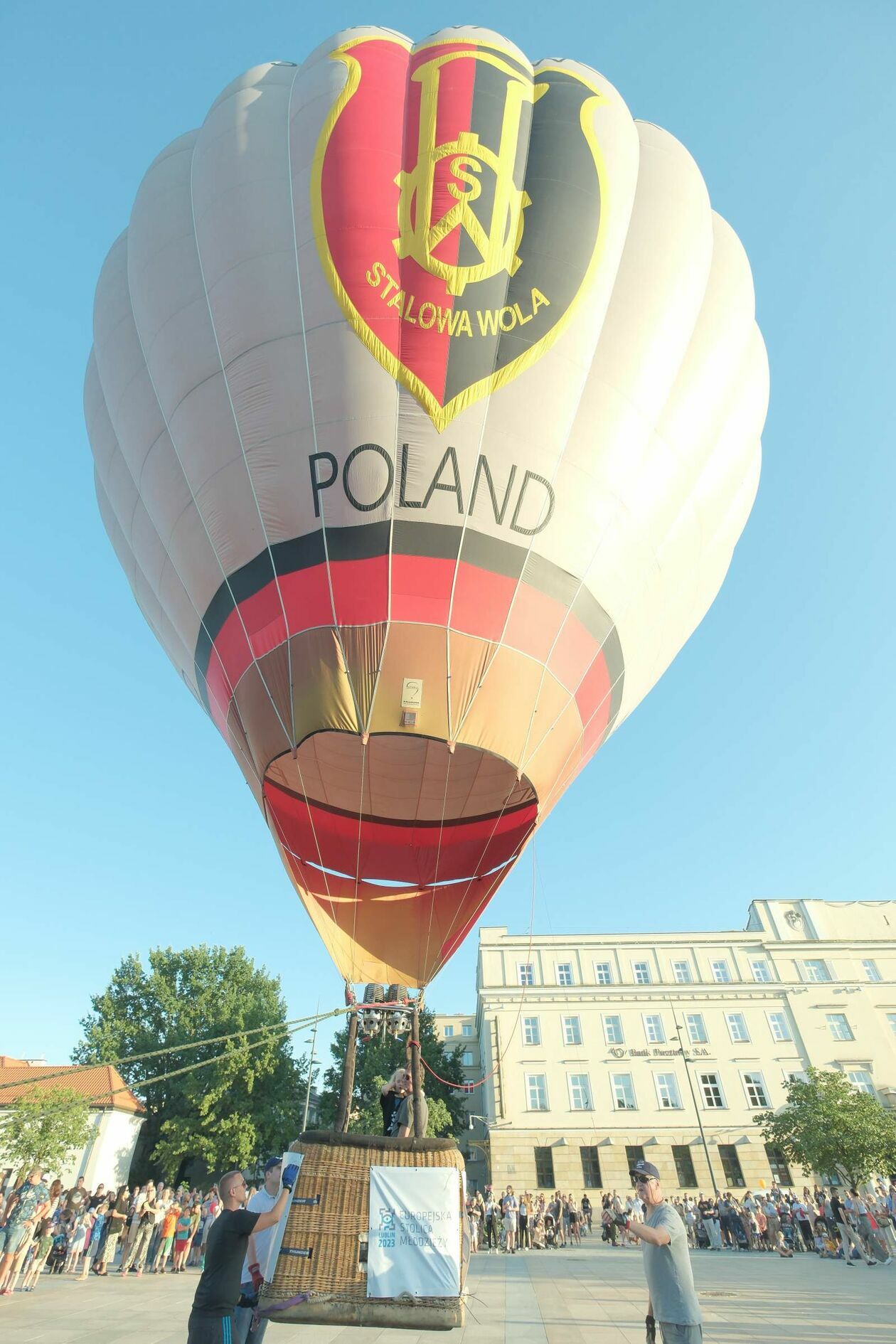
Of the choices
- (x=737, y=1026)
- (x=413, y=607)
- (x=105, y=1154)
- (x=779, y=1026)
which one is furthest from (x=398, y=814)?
(x=779, y=1026)

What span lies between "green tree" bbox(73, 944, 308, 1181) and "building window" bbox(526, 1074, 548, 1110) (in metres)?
9.64

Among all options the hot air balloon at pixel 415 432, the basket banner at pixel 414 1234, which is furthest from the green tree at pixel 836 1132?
→ the basket banner at pixel 414 1234

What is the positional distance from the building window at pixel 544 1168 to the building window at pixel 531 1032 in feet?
13.3

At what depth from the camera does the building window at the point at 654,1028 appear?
32.9 meters

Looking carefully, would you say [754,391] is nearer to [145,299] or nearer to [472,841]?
[472,841]

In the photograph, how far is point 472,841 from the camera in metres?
8.19

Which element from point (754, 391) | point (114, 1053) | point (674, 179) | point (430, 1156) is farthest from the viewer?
point (114, 1053)

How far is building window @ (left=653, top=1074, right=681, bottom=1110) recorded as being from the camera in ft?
102

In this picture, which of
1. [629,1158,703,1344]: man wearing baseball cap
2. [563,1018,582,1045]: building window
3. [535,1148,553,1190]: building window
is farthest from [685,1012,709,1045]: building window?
[629,1158,703,1344]: man wearing baseball cap

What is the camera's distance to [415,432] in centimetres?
692

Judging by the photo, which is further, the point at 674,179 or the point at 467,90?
the point at 674,179

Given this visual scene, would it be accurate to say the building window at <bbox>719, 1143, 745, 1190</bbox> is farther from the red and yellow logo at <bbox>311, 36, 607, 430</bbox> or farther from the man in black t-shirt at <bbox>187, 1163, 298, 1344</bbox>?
the red and yellow logo at <bbox>311, 36, 607, 430</bbox>

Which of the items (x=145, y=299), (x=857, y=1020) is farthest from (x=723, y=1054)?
(x=145, y=299)

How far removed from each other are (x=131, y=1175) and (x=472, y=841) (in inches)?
1234
